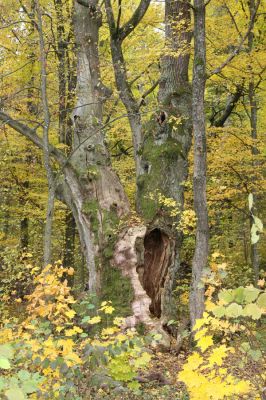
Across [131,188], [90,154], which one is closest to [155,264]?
[90,154]

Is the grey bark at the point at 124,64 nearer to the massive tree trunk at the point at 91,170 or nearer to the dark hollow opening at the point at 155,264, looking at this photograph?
the massive tree trunk at the point at 91,170

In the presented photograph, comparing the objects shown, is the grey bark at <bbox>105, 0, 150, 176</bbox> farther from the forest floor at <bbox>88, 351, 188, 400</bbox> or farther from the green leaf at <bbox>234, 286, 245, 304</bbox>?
the green leaf at <bbox>234, 286, 245, 304</bbox>

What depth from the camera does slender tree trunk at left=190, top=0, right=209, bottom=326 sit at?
619 cm

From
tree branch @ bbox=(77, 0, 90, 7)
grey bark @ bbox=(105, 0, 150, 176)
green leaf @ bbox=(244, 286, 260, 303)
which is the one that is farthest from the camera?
grey bark @ bbox=(105, 0, 150, 176)

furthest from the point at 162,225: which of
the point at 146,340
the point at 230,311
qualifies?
the point at 230,311

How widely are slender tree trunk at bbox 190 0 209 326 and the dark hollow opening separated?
1.11 m

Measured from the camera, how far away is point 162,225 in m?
7.33

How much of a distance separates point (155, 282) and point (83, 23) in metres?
5.42

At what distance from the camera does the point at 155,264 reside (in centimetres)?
746

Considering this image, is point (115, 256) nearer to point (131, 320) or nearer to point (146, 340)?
point (131, 320)

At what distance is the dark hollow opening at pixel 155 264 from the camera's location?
7.30 metres

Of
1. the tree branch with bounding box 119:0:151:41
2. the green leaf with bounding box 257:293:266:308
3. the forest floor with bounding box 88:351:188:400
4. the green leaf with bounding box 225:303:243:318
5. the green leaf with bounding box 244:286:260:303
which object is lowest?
the forest floor with bounding box 88:351:188:400

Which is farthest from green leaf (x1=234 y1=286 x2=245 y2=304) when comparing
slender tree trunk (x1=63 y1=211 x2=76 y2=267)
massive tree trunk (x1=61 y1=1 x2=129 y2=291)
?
slender tree trunk (x1=63 y1=211 x2=76 y2=267)

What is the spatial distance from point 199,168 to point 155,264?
2.17m
